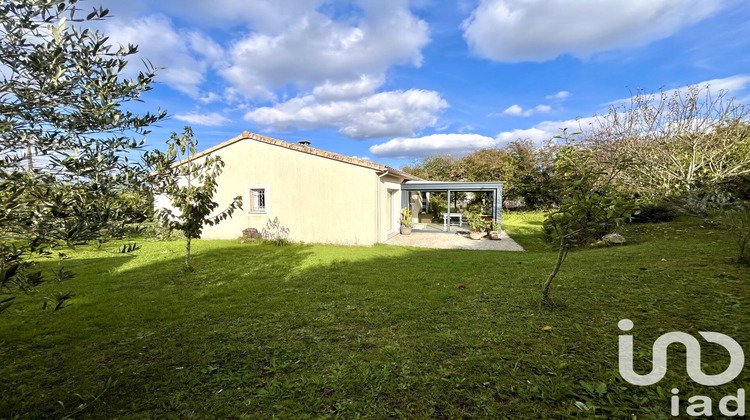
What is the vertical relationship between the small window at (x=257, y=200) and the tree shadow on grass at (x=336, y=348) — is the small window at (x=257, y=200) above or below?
above

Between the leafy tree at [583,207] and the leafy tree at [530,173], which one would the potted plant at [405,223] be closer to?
the leafy tree at [583,207]

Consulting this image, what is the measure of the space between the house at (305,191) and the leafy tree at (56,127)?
9864mm

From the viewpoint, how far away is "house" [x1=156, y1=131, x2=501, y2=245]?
12438mm

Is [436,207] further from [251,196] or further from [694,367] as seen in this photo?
[694,367]

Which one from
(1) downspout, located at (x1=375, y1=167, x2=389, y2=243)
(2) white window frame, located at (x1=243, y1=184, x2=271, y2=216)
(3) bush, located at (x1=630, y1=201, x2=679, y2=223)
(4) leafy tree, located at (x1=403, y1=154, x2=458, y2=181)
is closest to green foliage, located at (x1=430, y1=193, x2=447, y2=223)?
(4) leafy tree, located at (x1=403, y1=154, x2=458, y2=181)

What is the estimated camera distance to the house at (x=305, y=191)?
12438 mm

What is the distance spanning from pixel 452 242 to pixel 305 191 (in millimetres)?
7010

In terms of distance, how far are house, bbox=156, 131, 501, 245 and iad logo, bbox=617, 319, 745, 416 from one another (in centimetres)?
962

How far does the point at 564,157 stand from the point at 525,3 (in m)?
7.19

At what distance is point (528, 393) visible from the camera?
2.70 m

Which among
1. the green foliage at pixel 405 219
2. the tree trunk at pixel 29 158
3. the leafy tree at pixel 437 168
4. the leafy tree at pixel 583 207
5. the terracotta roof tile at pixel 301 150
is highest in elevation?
the leafy tree at pixel 437 168

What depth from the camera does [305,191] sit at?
43.5 ft

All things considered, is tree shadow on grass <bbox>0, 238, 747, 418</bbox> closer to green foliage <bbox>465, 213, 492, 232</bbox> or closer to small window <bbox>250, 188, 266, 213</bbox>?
small window <bbox>250, 188, 266, 213</bbox>

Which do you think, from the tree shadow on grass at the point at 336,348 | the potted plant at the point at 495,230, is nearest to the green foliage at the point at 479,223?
the potted plant at the point at 495,230
